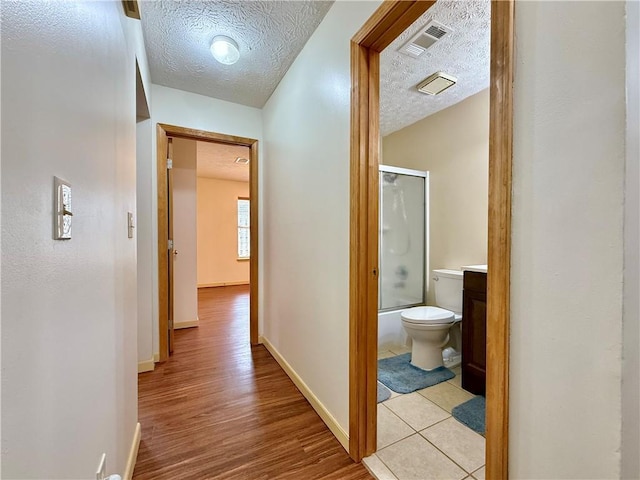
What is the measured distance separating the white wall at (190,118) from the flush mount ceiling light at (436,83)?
1.67m

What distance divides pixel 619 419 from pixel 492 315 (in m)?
0.31

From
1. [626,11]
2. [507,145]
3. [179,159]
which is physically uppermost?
[179,159]

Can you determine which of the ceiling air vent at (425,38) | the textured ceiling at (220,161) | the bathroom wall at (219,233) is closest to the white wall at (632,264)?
the ceiling air vent at (425,38)

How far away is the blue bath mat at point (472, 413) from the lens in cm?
164

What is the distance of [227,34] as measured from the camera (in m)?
1.87

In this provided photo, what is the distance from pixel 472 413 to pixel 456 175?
208 centimetres

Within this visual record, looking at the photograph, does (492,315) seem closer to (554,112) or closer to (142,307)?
(554,112)

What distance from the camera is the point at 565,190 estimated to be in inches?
27.0

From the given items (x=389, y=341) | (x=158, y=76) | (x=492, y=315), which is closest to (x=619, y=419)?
(x=492, y=315)

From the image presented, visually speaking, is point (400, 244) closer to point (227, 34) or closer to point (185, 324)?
point (227, 34)

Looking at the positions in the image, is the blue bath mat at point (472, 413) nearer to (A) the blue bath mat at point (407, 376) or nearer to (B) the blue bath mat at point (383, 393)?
(A) the blue bath mat at point (407, 376)

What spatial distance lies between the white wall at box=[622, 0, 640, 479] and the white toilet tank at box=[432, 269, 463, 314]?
193cm

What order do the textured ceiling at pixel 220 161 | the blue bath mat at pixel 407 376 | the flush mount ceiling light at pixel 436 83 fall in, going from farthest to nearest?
the textured ceiling at pixel 220 161 → the flush mount ceiling light at pixel 436 83 → the blue bath mat at pixel 407 376

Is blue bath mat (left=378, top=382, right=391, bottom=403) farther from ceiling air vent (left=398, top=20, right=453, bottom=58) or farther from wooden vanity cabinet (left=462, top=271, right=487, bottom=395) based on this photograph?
ceiling air vent (left=398, top=20, right=453, bottom=58)
